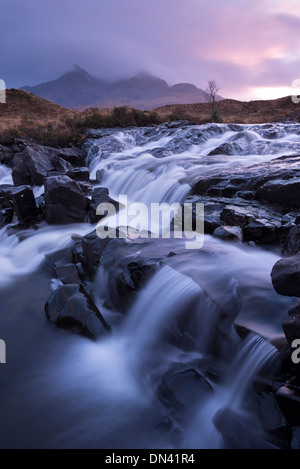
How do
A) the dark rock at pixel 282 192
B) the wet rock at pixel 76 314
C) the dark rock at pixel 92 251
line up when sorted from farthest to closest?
1. the dark rock at pixel 282 192
2. the dark rock at pixel 92 251
3. the wet rock at pixel 76 314

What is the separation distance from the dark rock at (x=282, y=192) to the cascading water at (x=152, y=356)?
210cm

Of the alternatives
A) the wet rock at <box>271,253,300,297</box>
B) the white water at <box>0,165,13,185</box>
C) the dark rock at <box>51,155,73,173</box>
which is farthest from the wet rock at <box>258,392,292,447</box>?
the white water at <box>0,165,13,185</box>

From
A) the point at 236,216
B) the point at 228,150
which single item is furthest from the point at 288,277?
the point at 228,150

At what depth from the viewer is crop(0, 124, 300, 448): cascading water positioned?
3.29 m

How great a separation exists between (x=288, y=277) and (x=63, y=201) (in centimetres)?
745

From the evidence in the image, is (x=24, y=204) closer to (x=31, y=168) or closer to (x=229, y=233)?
(x=31, y=168)

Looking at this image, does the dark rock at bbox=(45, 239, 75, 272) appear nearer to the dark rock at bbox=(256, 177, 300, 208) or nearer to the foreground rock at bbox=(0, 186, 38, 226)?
the foreground rock at bbox=(0, 186, 38, 226)

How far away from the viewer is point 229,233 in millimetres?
6113

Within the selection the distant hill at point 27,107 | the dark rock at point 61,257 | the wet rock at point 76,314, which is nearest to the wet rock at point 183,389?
the wet rock at point 76,314

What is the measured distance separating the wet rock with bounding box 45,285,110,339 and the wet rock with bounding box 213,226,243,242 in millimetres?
2742

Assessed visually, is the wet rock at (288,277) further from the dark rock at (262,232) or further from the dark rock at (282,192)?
the dark rock at (282,192)

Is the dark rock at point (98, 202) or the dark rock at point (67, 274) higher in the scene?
the dark rock at point (98, 202)

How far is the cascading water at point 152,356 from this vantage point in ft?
10.8
